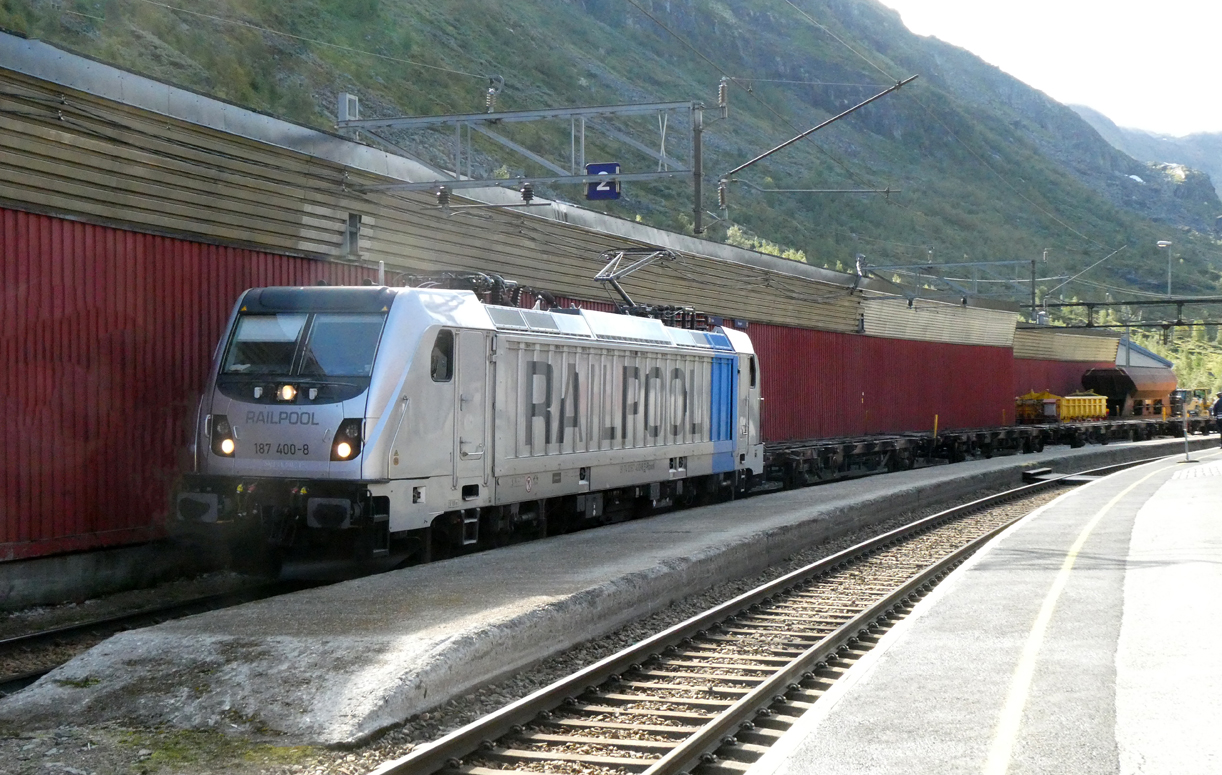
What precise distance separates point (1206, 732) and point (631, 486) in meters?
11.8

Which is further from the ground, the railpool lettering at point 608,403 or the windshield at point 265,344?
the windshield at point 265,344

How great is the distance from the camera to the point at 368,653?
26.8ft

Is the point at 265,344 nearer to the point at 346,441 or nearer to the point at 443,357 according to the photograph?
the point at 346,441

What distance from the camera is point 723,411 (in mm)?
20797

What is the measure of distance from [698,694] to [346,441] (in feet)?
14.7

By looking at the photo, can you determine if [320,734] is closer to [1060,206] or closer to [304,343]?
[304,343]

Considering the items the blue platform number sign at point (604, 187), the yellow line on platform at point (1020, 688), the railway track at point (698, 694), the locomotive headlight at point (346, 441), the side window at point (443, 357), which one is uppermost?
the blue platform number sign at point (604, 187)

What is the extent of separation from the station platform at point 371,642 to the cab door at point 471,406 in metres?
1.00

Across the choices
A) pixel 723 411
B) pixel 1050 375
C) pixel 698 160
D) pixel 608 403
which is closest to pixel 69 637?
pixel 608 403

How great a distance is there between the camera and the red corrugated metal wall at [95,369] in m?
11.4

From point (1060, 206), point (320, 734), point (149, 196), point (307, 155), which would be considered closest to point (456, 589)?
point (320, 734)

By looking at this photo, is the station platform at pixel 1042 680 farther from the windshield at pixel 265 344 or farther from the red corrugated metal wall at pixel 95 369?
the red corrugated metal wall at pixel 95 369

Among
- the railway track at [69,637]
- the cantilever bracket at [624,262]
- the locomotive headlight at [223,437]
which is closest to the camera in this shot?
the railway track at [69,637]

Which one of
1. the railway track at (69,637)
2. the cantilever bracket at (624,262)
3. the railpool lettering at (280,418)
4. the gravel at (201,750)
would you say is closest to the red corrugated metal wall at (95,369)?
the railway track at (69,637)
